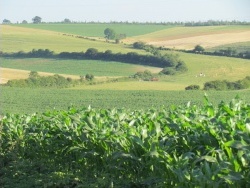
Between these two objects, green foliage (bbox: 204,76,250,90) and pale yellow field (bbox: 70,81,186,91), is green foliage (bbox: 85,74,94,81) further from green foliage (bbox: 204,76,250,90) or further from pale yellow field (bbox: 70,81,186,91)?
green foliage (bbox: 204,76,250,90)

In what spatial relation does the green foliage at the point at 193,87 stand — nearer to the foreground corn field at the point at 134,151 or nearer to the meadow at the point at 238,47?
the meadow at the point at 238,47

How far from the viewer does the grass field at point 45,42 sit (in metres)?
50.0

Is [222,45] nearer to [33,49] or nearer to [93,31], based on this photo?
[33,49]

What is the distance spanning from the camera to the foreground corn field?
13.7 feet

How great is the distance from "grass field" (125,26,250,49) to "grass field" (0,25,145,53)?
406 cm

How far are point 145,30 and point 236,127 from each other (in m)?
61.3

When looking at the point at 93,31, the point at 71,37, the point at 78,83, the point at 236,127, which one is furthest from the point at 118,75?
the point at 236,127

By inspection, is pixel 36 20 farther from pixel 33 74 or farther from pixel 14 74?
pixel 33 74

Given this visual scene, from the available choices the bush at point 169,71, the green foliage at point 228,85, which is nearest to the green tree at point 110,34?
the bush at point 169,71

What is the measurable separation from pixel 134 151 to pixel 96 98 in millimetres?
23658

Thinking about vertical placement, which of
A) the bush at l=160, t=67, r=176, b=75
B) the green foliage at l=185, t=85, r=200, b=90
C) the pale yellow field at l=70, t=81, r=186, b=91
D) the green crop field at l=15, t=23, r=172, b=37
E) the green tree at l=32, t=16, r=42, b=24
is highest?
the green tree at l=32, t=16, r=42, b=24

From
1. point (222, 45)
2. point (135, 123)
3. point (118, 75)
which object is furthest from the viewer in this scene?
point (222, 45)

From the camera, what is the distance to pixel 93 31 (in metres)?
64.6

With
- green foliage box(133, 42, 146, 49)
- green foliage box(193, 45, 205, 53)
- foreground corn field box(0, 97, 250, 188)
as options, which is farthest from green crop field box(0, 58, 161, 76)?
foreground corn field box(0, 97, 250, 188)
